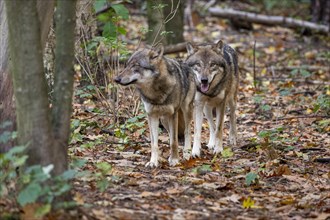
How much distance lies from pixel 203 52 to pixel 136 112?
1.56m

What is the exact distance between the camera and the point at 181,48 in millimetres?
15797

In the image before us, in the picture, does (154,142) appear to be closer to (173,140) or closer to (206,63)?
(173,140)

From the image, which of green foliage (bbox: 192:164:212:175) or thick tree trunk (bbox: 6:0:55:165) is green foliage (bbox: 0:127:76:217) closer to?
Answer: thick tree trunk (bbox: 6:0:55:165)

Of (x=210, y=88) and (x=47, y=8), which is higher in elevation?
(x=47, y=8)

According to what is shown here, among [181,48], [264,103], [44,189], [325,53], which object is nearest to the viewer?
[44,189]

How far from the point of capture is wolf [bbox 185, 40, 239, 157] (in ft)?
32.8

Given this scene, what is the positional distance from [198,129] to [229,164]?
3.61ft

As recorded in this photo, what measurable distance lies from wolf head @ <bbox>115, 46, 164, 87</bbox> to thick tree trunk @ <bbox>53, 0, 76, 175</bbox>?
263 cm

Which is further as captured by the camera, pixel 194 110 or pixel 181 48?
pixel 181 48

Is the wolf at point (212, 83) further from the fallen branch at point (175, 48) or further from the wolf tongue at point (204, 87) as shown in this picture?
the fallen branch at point (175, 48)

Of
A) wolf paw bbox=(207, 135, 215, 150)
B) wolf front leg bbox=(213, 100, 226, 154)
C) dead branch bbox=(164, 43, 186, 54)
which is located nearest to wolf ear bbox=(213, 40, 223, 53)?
wolf front leg bbox=(213, 100, 226, 154)

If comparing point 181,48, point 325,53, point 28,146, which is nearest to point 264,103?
point 181,48

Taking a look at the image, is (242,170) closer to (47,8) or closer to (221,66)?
(221,66)

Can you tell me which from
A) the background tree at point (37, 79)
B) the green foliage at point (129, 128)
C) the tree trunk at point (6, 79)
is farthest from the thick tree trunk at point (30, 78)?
the green foliage at point (129, 128)
